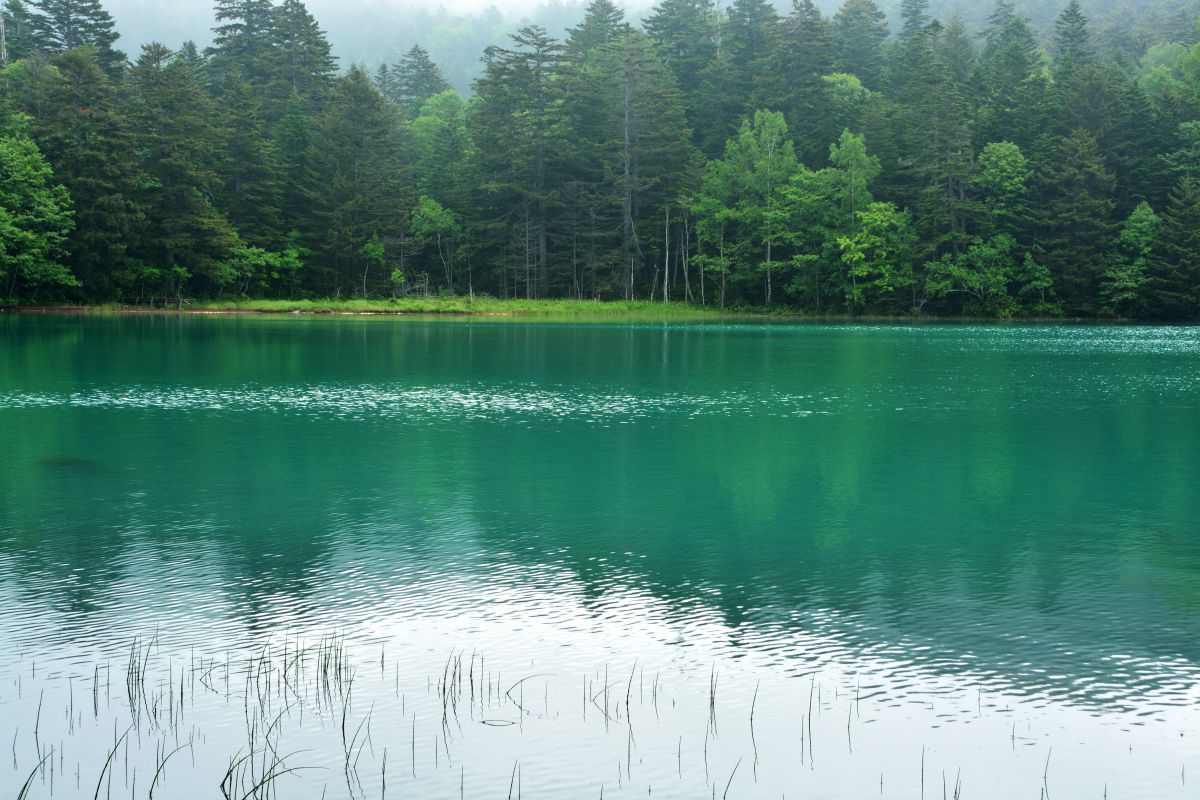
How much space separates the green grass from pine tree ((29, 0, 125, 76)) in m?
33.2

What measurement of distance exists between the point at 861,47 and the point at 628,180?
44.3 m

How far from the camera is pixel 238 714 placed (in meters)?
8.91

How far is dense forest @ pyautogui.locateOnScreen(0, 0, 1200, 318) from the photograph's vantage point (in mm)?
80438

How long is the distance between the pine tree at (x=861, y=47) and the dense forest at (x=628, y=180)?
10.3 m

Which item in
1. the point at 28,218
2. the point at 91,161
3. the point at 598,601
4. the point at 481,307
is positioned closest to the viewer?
the point at 598,601

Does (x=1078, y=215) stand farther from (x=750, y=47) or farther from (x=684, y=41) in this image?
(x=684, y=41)

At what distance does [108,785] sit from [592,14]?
387 feet

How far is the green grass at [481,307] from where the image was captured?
8638 centimetres

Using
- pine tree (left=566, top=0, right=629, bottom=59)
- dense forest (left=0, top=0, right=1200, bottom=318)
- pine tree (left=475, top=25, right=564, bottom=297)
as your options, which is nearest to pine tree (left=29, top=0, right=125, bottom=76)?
dense forest (left=0, top=0, right=1200, bottom=318)

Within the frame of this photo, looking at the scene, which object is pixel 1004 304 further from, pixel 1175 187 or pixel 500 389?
pixel 500 389

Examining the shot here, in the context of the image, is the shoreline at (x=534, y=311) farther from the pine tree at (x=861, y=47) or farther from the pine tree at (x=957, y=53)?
the pine tree at (x=861, y=47)

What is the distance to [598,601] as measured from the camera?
12289mm

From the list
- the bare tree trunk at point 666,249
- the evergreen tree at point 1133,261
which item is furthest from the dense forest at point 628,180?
the bare tree trunk at point 666,249

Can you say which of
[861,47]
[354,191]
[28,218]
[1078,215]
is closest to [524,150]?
[354,191]
